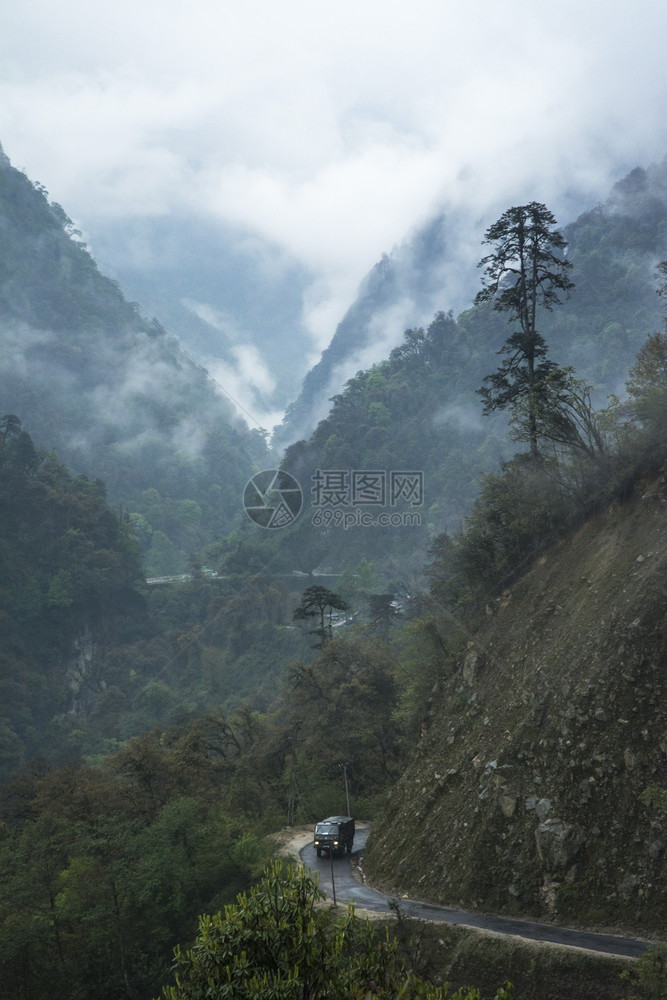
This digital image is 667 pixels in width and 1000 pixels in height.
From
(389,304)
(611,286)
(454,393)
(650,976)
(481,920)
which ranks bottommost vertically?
(481,920)

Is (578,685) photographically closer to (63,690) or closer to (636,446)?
(636,446)

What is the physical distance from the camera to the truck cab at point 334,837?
79.9 feet

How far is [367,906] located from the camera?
59.2 feet

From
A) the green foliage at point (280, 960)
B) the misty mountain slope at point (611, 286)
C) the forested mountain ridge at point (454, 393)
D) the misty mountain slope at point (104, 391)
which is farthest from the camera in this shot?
the misty mountain slope at point (104, 391)

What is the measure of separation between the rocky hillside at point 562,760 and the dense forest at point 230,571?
1820 mm

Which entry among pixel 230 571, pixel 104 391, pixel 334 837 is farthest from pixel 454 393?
pixel 334 837

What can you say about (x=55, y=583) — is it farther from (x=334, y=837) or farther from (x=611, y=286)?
(x=611, y=286)

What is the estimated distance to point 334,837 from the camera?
24391mm

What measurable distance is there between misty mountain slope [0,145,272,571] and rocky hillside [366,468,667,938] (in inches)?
4279

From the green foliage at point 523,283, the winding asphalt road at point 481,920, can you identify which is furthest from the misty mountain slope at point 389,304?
the winding asphalt road at point 481,920

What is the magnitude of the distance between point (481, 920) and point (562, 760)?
3871mm

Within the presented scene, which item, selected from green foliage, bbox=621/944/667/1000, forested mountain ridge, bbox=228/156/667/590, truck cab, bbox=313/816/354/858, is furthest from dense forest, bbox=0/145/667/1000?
green foliage, bbox=621/944/667/1000

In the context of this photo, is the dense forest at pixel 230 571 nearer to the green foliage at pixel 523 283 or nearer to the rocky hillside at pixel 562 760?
the green foliage at pixel 523 283

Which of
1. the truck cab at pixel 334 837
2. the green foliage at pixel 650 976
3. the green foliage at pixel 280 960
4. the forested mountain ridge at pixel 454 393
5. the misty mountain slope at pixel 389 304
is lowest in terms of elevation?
the truck cab at pixel 334 837
